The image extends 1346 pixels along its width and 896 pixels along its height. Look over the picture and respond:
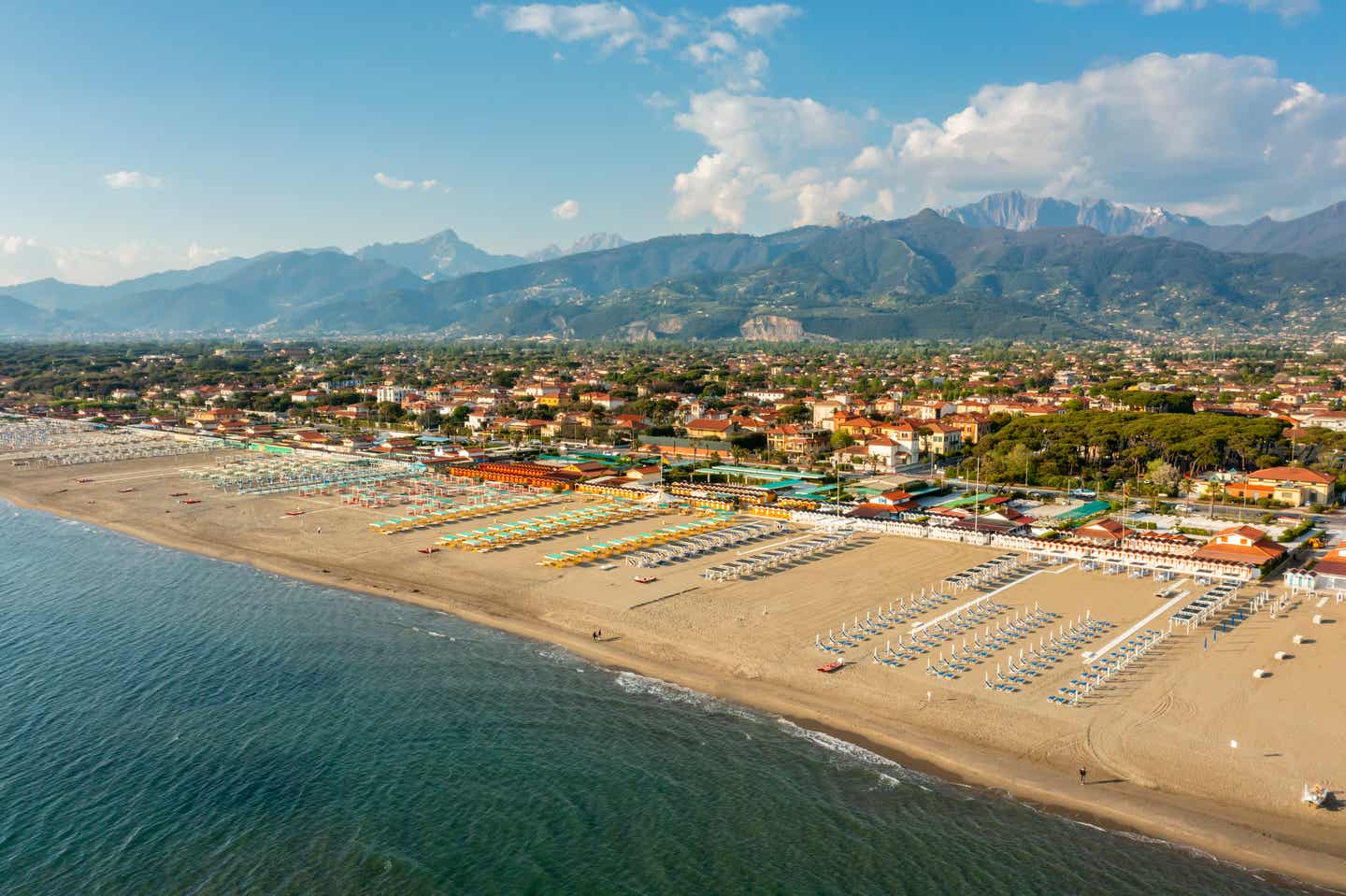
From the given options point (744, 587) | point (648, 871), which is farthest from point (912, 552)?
point (648, 871)

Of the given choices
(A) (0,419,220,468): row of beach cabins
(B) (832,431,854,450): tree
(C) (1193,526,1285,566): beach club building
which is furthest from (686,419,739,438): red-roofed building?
(A) (0,419,220,468): row of beach cabins

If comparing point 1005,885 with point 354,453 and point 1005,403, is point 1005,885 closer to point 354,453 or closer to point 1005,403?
point 354,453

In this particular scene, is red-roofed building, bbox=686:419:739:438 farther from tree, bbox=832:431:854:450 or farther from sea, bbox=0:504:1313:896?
sea, bbox=0:504:1313:896

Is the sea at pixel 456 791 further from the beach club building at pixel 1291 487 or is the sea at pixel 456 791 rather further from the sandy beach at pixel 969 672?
the beach club building at pixel 1291 487

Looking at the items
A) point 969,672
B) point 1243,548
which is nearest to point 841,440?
point 1243,548

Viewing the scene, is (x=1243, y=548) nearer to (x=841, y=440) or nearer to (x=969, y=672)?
(x=969, y=672)
